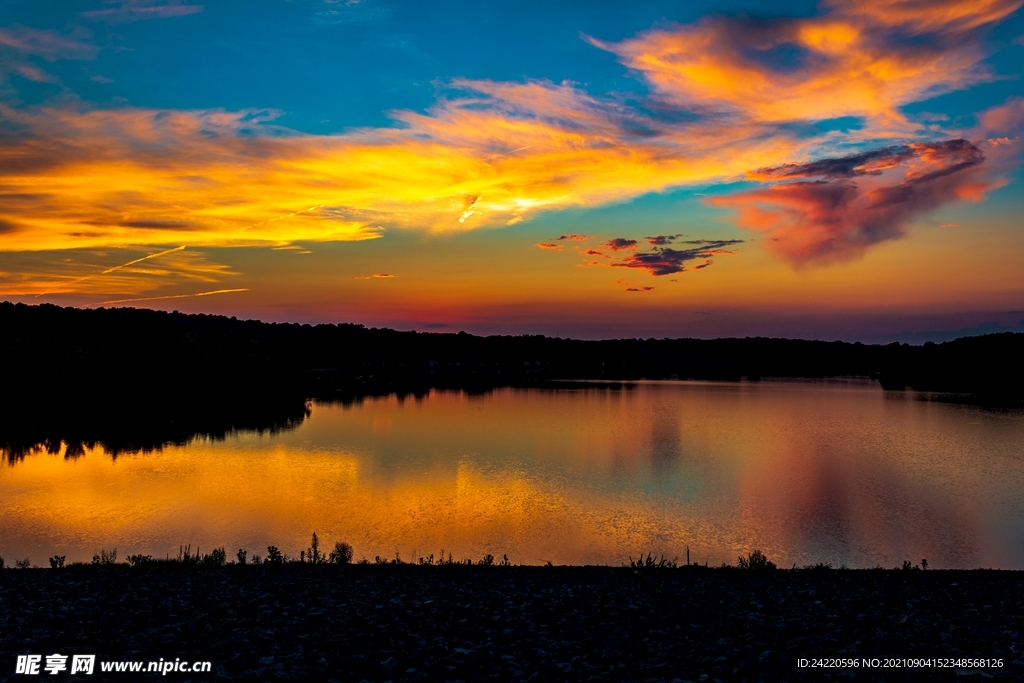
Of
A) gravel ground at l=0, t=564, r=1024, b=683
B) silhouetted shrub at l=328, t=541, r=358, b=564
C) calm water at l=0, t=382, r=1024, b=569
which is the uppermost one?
gravel ground at l=0, t=564, r=1024, b=683

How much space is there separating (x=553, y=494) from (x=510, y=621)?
25689 mm

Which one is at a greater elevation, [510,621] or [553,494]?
[510,621]

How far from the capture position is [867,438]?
231ft

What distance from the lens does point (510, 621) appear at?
15328 mm

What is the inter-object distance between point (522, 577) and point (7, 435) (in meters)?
67.0

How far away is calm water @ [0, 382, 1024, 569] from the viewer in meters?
29.1

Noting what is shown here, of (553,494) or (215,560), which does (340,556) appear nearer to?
(215,560)

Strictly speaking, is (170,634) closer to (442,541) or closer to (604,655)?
(604,655)

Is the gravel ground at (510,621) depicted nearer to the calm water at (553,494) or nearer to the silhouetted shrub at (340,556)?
the silhouetted shrub at (340,556)

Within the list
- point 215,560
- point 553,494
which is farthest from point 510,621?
point 553,494

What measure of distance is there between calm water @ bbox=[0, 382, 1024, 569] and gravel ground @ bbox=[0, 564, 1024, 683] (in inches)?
299

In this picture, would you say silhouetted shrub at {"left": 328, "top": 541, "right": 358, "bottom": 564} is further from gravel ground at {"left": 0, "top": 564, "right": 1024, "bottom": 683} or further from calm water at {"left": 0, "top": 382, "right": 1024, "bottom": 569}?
calm water at {"left": 0, "top": 382, "right": 1024, "bottom": 569}

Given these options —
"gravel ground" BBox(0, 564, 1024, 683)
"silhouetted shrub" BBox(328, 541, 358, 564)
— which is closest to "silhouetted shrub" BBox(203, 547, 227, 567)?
"gravel ground" BBox(0, 564, 1024, 683)

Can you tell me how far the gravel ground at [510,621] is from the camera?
12.2 meters
